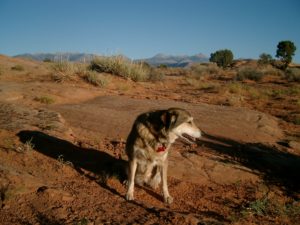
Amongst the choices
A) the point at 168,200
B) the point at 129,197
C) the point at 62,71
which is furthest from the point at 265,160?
the point at 62,71

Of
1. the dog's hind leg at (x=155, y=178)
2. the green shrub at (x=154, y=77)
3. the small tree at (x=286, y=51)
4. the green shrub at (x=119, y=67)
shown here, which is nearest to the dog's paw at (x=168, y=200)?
the dog's hind leg at (x=155, y=178)

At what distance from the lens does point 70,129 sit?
837cm

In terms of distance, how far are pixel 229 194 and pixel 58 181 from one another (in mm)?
2761

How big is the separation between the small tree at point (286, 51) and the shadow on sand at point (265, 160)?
38.0 meters

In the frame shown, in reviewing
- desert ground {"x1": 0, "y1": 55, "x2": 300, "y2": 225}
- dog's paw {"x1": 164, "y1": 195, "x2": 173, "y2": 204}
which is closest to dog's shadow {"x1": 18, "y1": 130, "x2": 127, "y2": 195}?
desert ground {"x1": 0, "y1": 55, "x2": 300, "y2": 225}

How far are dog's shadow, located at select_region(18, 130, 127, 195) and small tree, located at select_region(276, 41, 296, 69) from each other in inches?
1594

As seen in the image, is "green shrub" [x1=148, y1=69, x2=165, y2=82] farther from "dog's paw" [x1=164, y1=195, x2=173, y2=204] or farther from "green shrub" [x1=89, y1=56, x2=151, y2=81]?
"dog's paw" [x1=164, y1=195, x2=173, y2=204]

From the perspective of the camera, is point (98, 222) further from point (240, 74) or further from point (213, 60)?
point (213, 60)

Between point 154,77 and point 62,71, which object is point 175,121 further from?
point 154,77

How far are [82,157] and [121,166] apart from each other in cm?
92

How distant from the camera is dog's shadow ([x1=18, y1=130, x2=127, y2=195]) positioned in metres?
6.09

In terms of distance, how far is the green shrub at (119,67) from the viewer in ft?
60.1

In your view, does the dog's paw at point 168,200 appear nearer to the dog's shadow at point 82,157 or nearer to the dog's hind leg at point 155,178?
the dog's hind leg at point 155,178

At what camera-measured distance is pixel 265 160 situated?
24.7 ft
